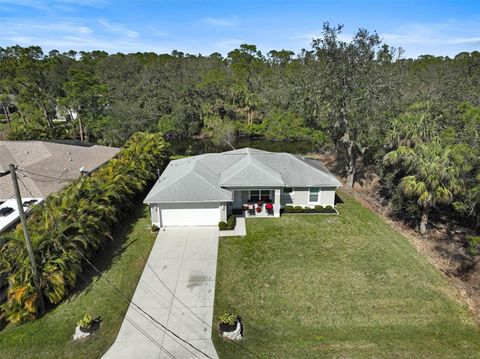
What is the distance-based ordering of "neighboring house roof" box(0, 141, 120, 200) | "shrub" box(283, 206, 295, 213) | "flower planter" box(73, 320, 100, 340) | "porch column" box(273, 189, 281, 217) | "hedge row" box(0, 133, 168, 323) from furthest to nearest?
"shrub" box(283, 206, 295, 213) < "porch column" box(273, 189, 281, 217) < "neighboring house roof" box(0, 141, 120, 200) < "hedge row" box(0, 133, 168, 323) < "flower planter" box(73, 320, 100, 340)

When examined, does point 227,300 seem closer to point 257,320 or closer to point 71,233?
point 257,320

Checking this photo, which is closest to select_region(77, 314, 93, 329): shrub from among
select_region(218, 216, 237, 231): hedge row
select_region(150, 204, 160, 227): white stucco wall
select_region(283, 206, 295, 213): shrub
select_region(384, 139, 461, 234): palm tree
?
select_region(150, 204, 160, 227): white stucco wall

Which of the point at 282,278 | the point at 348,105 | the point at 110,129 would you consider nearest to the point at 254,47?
the point at 110,129

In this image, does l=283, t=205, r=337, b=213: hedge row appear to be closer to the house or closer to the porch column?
the house

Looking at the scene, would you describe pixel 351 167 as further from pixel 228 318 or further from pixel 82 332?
pixel 82 332

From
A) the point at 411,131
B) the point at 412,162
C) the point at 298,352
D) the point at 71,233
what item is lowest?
the point at 298,352

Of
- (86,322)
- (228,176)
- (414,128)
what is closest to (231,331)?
(86,322)

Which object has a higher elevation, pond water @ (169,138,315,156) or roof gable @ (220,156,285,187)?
roof gable @ (220,156,285,187)
